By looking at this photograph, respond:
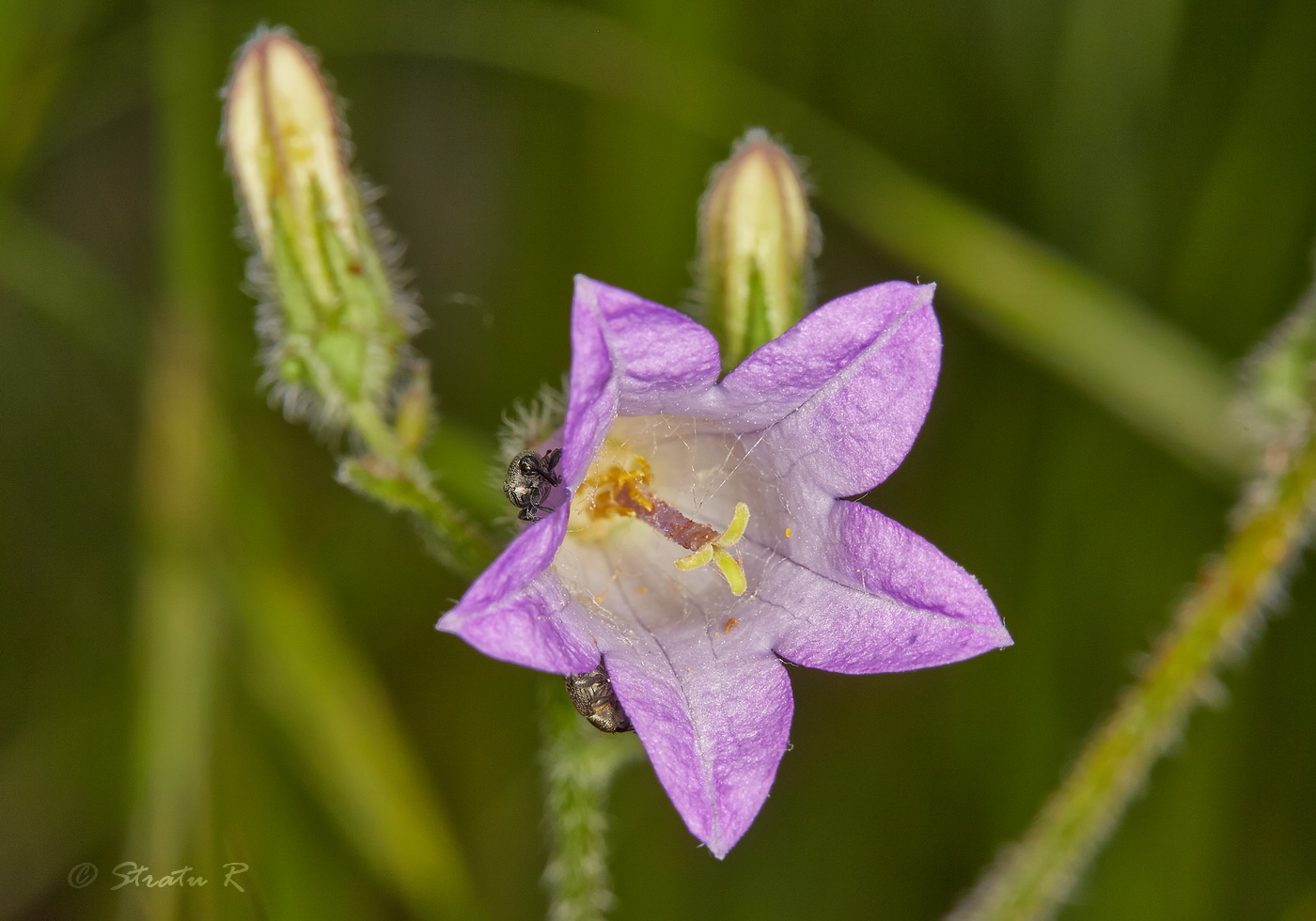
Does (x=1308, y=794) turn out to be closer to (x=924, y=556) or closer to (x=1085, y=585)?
(x=1085, y=585)

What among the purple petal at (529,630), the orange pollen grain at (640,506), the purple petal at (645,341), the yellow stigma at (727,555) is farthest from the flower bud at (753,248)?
the purple petal at (529,630)

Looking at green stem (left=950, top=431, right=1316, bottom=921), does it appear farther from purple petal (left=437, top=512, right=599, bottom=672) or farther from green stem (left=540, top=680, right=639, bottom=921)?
purple petal (left=437, top=512, right=599, bottom=672)

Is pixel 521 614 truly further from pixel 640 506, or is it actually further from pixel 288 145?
pixel 288 145

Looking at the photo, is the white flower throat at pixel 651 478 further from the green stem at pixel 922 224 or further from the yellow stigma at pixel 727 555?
the green stem at pixel 922 224

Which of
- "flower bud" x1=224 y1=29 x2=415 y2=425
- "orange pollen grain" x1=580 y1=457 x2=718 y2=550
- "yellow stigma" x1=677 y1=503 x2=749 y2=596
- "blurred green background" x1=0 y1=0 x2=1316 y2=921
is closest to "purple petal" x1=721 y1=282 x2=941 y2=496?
"yellow stigma" x1=677 y1=503 x2=749 y2=596

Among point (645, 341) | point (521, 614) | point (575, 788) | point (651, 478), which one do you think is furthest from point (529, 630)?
point (651, 478)
